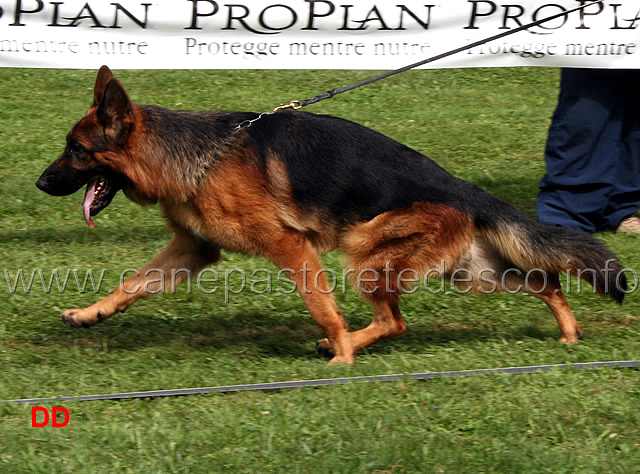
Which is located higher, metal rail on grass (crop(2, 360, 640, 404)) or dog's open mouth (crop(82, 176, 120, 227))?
dog's open mouth (crop(82, 176, 120, 227))

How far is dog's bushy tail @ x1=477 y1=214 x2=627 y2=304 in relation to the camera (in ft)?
15.5

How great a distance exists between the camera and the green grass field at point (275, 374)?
3648 mm

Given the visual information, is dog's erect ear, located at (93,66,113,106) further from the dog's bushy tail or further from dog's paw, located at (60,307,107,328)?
the dog's bushy tail

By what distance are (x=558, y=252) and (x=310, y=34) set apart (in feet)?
8.88

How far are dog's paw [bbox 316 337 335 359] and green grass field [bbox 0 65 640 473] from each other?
0.06 meters

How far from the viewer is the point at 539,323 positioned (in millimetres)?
5422

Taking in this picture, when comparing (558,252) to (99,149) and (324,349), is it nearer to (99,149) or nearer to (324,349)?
(324,349)

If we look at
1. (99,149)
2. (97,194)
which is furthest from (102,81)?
(97,194)

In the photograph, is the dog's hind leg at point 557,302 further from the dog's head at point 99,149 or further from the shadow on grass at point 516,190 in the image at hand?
the shadow on grass at point 516,190

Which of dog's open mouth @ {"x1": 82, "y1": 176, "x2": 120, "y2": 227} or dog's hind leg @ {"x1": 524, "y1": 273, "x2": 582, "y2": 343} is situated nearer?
dog's open mouth @ {"x1": 82, "y1": 176, "x2": 120, "y2": 227}

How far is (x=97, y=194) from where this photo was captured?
15.4 ft

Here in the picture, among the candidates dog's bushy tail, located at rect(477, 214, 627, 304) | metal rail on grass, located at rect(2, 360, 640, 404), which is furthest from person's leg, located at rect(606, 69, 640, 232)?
metal rail on grass, located at rect(2, 360, 640, 404)

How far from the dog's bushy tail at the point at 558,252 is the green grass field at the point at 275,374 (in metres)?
0.42

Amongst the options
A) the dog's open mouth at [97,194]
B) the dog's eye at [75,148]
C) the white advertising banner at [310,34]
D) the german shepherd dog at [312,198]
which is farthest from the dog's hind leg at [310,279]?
the white advertising banner at [310,34]
